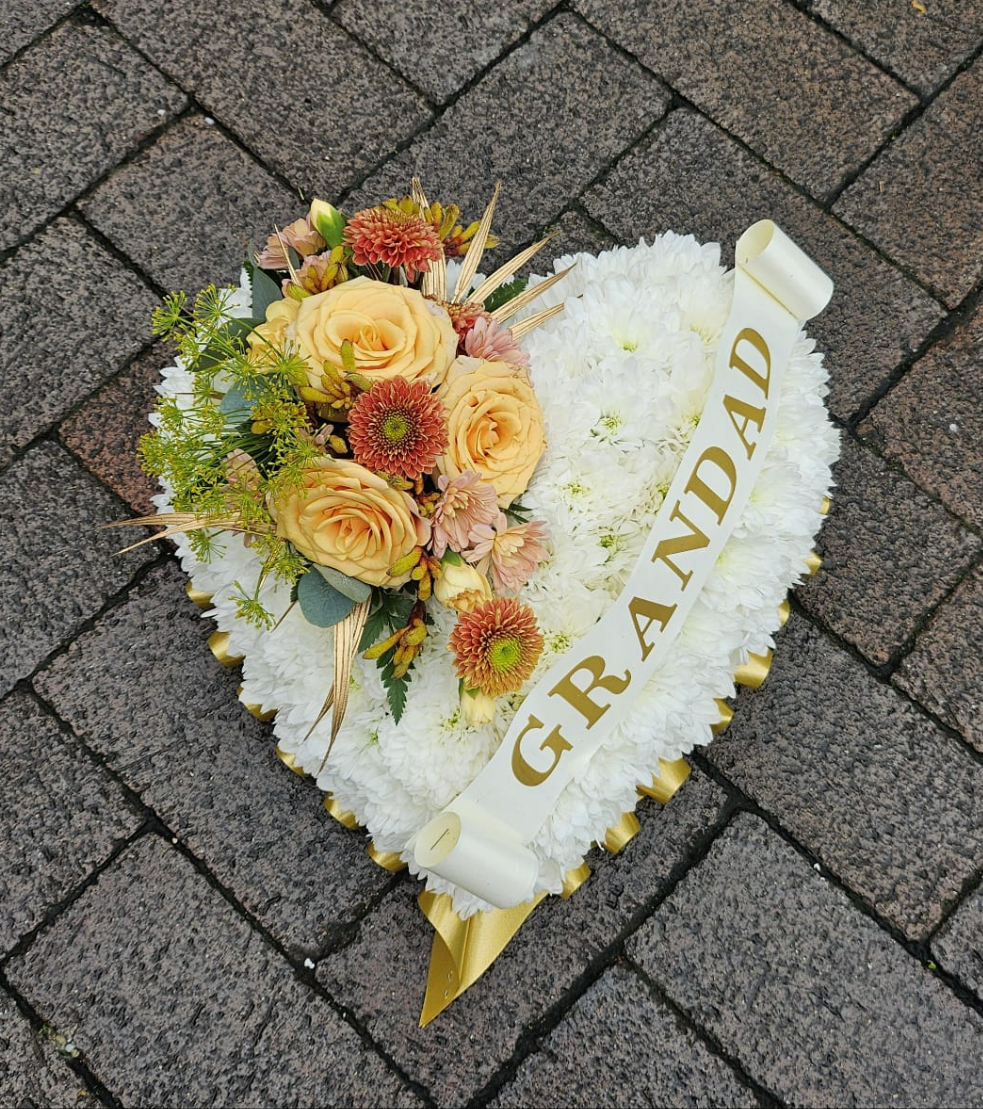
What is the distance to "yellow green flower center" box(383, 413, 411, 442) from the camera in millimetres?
1081

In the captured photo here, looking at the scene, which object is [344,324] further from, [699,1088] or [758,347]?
[699,1088]

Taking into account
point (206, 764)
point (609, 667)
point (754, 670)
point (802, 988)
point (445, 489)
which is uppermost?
point (445, 489)

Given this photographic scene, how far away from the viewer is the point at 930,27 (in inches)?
81.8

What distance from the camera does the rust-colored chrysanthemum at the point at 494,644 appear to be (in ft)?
3.69

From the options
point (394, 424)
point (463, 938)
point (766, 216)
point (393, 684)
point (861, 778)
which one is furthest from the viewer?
point (766, 216)

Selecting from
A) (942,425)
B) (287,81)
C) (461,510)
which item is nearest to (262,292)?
(461,510)

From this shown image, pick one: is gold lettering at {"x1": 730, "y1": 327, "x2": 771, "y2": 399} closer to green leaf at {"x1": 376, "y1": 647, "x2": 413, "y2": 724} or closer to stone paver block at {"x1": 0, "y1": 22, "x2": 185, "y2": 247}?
green leaf at {"x1": 376, "y1": 647, "x2": 413, "y2": 724}

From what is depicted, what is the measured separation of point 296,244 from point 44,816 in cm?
109

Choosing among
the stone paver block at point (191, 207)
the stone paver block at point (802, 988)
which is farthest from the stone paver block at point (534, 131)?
the stone paver block at point (802, 988)

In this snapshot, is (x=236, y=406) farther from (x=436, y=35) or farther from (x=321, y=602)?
(x=436, y=35)

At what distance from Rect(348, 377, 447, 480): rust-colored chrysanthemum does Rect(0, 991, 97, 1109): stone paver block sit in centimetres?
119

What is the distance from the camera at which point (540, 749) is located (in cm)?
122

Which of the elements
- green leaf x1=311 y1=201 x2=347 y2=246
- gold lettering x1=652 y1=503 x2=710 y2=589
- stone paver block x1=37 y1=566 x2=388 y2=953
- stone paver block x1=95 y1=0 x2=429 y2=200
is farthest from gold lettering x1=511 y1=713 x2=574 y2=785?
stone paver block x1=95 y1=0 x2=429 y2=200

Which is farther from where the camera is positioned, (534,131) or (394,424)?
(534,131)
